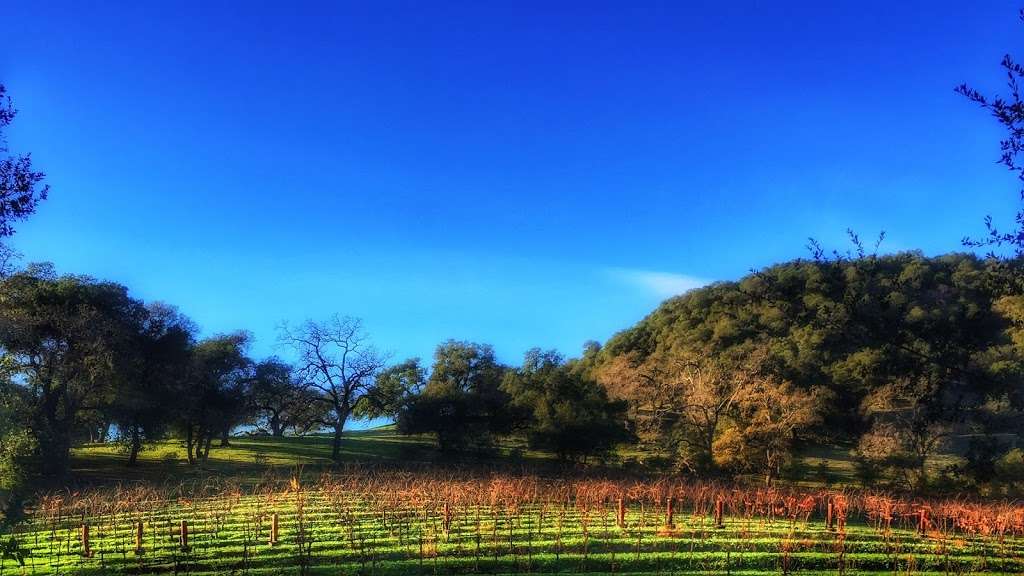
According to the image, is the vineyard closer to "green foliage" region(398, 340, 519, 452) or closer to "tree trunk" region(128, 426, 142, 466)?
"tree trunk" region(128, 426, 142, 466)

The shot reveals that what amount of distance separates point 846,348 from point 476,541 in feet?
23.9

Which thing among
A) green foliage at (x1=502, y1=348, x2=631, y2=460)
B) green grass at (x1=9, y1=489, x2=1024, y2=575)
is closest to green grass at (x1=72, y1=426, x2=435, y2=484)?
green foliage at (x1=502, y1=348, x2=631, y2=460)

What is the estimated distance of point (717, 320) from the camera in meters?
45.3

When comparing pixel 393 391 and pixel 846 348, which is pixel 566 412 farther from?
pixel 846 348

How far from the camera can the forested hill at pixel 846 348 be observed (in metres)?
7.85

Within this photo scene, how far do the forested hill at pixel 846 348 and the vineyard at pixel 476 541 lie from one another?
124 inches

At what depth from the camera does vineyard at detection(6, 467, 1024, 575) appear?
440 inches

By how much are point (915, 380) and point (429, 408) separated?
3085 centimetres

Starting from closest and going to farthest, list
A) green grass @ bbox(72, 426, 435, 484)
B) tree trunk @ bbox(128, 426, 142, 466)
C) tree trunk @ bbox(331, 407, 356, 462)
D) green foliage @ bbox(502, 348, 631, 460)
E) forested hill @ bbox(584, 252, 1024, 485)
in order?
1. forested hill @ bbox(584, 252, 1024, 485)
2. green grass @ bbox(72, 426, 435, 484)
3. tree trunk @ bbox(128, 426, 142, 466)
4. green foliage @ bbox(502, 348, 631, 460)
5. tree trunk @ bbox(331, 407, 356, 462)

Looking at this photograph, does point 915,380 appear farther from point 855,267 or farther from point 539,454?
point 539,454

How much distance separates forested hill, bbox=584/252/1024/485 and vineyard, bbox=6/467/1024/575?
3161 mm

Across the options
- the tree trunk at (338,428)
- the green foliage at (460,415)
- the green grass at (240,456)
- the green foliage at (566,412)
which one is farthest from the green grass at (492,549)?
the green foliage at (460,415)

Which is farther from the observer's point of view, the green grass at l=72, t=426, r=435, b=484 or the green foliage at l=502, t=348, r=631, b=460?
the green foliage at l=502, t=348, r=631, b=460

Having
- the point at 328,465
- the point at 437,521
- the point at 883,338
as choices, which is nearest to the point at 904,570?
the point at 883,338
